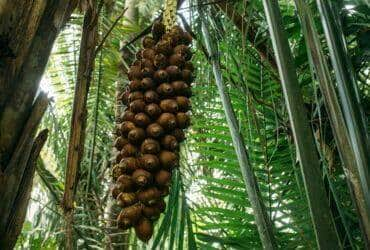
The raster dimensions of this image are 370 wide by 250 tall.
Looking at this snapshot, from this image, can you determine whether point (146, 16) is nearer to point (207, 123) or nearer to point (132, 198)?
point (207, 123)

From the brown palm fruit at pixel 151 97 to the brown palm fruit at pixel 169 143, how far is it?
0.08 meters

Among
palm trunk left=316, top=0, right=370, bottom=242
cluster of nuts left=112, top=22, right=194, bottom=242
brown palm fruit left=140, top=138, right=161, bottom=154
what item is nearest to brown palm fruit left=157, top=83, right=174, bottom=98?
cluster of nuts left=112, top=22, right=194, bottom=242

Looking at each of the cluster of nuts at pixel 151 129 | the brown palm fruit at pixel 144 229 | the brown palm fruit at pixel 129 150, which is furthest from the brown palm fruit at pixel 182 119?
the brown palm fruit at pixel 144 229

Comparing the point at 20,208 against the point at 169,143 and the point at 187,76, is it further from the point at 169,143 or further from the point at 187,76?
the point at 187,76

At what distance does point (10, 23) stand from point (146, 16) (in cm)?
277

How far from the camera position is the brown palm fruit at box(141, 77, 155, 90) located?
3.25 ft

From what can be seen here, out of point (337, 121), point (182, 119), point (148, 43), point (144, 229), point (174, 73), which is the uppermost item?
point (148, 43)

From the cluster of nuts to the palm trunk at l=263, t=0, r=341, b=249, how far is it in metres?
0.30

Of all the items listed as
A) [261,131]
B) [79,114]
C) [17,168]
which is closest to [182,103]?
[79,114]

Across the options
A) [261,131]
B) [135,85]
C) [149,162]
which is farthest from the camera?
[261,131]

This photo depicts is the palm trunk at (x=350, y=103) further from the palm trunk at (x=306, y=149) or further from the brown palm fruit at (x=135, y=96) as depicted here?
the brown palm fruit at (x=135, y=96)

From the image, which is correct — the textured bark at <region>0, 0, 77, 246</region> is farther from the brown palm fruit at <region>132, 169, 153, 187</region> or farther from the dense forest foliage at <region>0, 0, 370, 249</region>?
the brown palm fruit at <region>132, 169, 153, 187</region>

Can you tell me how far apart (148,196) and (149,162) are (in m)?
0.06

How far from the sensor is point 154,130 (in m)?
0.93
